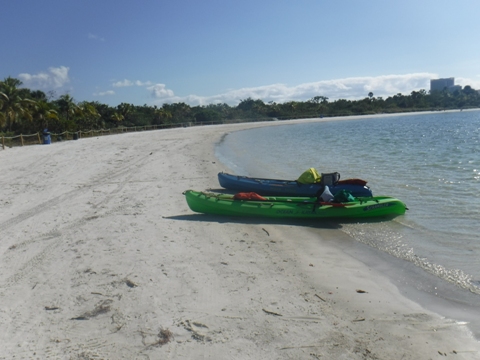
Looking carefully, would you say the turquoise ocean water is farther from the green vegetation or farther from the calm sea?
the green vegetation

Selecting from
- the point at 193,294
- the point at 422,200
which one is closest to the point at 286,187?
the point at 422,200

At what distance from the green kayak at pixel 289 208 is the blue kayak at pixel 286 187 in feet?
3.02

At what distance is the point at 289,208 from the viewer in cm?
824

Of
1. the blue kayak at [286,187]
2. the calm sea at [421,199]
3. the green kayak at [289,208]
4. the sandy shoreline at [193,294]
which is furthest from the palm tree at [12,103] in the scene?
the green kayak at [289,208]

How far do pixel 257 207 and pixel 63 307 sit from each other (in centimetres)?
454

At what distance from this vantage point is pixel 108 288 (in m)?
4.79

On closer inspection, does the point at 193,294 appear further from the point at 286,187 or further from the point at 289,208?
the point at 286,187

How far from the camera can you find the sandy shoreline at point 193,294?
3.67 metres

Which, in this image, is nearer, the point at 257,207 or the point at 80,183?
the point at 257,207

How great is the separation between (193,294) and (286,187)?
6130 millimetres

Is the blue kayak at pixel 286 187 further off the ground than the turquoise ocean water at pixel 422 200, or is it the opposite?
the blue kayak at pixel 286 187

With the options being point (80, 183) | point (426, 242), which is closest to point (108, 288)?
point (426, 242)

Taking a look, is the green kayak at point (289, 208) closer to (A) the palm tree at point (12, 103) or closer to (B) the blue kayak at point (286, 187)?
(B) the blue kayak at point (286, 187)

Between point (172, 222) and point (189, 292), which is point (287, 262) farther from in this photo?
point (172, 222)
